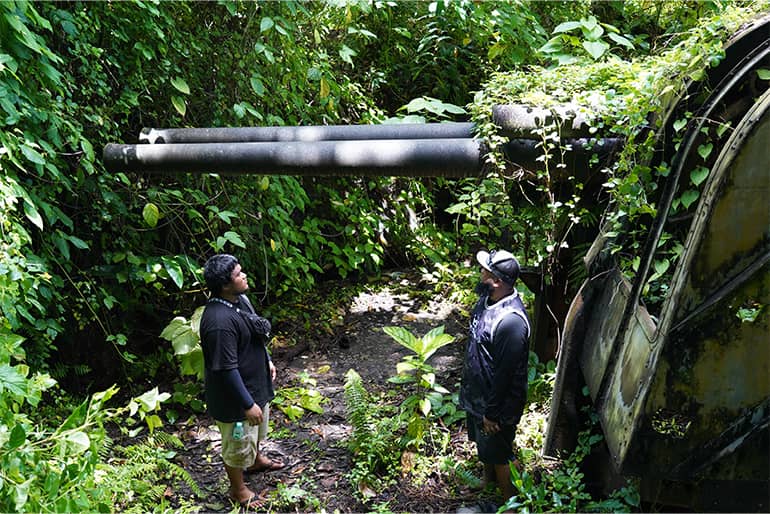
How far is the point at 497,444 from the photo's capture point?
3801 mm

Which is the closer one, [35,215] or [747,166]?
[747,166]

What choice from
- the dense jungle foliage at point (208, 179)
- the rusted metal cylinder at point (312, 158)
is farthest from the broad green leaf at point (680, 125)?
the rusted metal cylinder at point (312, 158)

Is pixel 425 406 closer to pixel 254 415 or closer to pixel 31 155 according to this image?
pixel 254 415

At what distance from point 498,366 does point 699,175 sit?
1605 mm

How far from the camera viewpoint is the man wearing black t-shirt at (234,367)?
388 cm

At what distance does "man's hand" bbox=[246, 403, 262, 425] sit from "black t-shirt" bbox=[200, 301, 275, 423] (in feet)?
0.19

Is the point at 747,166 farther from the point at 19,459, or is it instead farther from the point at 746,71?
the point at 19,459

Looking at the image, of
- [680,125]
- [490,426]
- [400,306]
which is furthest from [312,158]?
[400,306]

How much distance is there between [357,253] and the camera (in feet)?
25.0

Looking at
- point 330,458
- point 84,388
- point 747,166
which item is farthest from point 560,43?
point 84,388

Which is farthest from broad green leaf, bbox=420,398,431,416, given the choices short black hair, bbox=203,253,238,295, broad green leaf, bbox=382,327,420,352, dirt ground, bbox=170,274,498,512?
short black hair, bbox=203,253,238,295

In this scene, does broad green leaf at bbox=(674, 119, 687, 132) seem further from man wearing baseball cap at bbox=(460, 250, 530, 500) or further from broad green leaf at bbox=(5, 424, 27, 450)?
broad green leaf at bbox=(5, 424, 27, 450)

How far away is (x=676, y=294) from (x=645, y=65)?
199 centimetres

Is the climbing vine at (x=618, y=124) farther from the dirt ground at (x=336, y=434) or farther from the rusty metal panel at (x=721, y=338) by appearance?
the dirt ground at (x=336, y=434)
